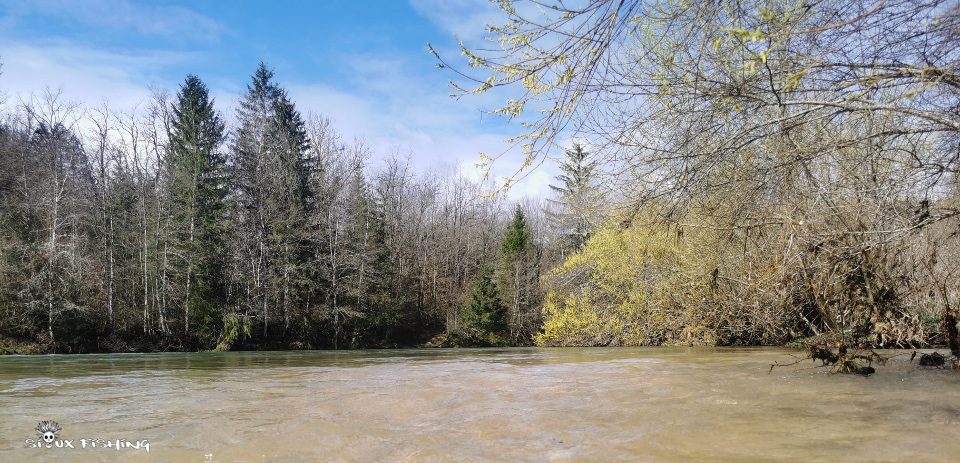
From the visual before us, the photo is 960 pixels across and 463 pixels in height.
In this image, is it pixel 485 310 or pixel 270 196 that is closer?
pixel 270 196

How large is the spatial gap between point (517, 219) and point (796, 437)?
3215cm

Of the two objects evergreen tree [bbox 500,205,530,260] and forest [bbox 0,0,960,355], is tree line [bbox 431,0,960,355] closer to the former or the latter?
forest [bbox 0,0,960,355]

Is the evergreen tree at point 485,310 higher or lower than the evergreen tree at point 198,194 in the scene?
lower

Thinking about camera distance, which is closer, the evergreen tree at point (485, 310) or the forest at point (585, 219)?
the forest at point (585, 219)

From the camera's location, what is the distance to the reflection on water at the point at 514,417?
3275 millimetres

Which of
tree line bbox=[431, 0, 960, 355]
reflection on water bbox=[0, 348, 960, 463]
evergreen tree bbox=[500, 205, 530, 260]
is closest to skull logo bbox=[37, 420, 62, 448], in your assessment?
reflection on water bbox=[0, 348, 960, 463]

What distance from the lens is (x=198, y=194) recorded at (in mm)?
27953

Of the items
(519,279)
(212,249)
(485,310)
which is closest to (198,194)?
(212,249)

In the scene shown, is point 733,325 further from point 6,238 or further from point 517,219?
point 6,238

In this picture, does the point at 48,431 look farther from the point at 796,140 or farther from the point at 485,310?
the point at 485,310

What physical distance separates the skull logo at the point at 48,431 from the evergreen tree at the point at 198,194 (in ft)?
69.3

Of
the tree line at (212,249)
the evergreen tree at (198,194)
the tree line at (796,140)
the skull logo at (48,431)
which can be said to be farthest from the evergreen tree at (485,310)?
the skull logo at (48,431)

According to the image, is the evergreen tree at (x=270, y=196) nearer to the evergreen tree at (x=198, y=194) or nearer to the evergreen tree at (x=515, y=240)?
the evergreen tree at (x=198, y=194)

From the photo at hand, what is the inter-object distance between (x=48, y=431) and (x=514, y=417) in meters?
3.25
